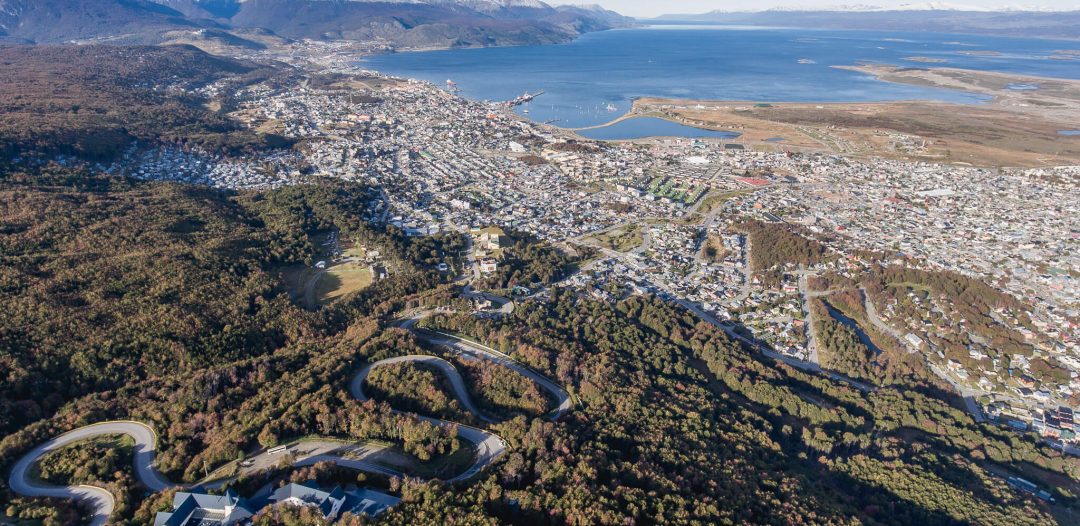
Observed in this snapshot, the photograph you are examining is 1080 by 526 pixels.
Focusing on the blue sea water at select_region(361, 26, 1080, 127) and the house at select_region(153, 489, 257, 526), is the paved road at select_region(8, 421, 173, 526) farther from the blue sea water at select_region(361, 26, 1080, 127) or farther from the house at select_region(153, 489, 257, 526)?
the blue sea water at select_region(361, 26, 1080, 127)

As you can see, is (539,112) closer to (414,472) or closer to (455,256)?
(455,256)

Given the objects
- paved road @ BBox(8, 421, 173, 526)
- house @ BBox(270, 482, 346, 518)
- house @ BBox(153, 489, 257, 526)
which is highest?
house @ BBox(153, 489, 257, 526)

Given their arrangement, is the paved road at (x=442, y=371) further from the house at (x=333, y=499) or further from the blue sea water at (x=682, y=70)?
→ the blue sea water at (x=682, y=70)

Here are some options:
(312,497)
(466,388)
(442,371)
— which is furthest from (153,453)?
(466,388)

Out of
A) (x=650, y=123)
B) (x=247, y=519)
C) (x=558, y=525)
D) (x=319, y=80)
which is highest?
(x=319, y=80)

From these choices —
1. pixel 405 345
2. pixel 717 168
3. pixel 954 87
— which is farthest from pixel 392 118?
pixel 954 87

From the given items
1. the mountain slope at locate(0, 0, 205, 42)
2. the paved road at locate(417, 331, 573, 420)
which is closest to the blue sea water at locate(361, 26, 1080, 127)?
the paved road at locate(417, 331, 573, 420)

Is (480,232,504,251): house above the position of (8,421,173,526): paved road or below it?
above
